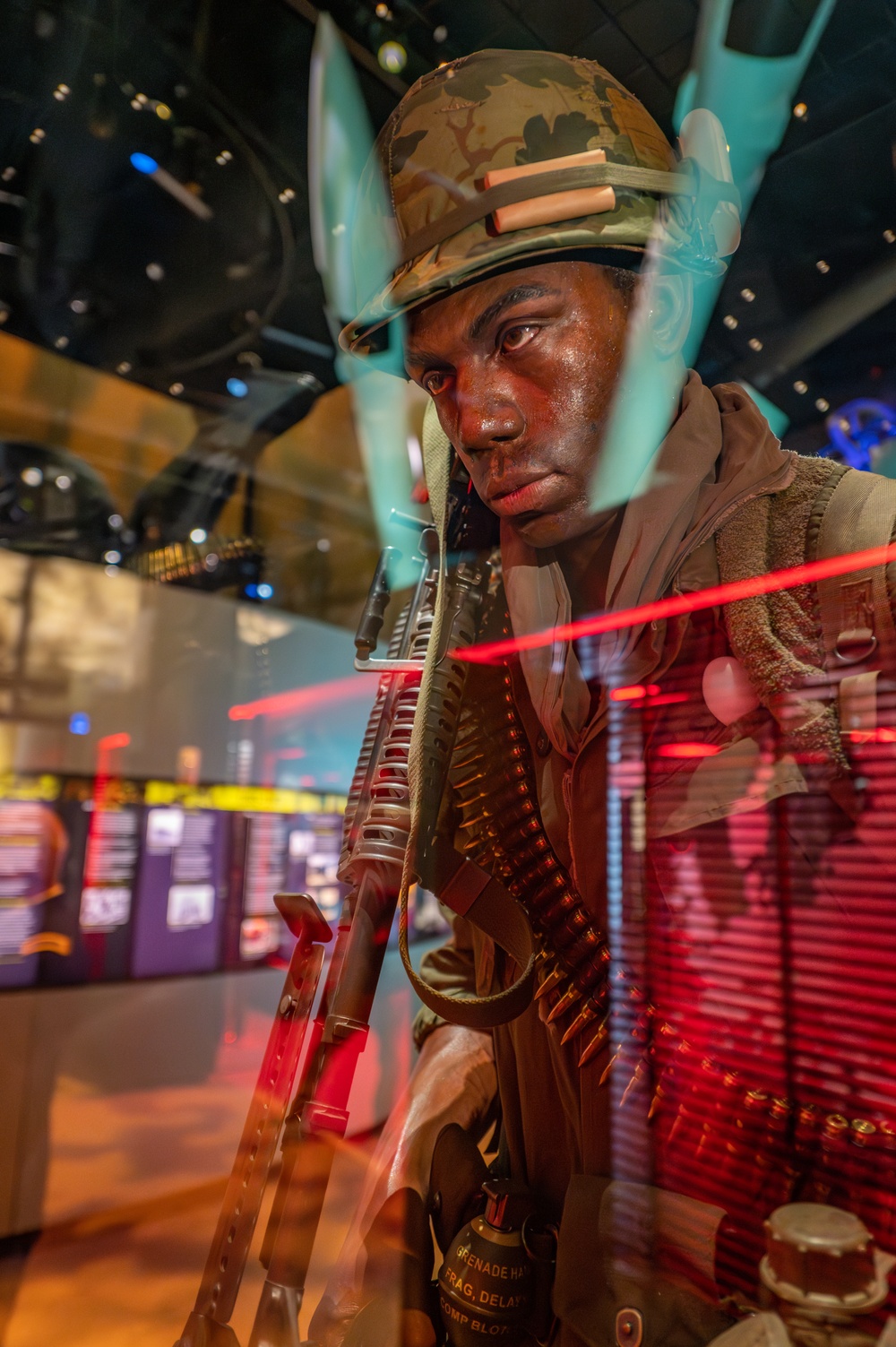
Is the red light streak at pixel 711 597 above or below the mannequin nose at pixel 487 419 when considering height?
below

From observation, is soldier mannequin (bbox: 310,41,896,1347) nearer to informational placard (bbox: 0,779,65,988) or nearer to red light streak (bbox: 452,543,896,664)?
red light streak (bbox: 452,543,896,664)

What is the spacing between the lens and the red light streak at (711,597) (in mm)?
794

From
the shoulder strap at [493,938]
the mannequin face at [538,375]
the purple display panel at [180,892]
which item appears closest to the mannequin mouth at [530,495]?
the mannequin face at [538,375]

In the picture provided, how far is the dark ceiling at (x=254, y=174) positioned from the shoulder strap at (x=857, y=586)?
0.96 feet

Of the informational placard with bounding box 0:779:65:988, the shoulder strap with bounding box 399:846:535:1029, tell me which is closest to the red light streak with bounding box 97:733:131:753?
the informational placard with bounding box 0:779:65:988

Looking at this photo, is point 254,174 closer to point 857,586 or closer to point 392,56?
point 392,56

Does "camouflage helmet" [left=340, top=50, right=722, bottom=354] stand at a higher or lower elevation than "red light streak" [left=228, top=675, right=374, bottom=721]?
higher

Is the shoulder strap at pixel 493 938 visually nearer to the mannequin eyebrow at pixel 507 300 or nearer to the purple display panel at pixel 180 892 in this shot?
the mannequin eyebrow at pixel 507 300

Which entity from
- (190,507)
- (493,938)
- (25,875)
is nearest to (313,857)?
(25,875)

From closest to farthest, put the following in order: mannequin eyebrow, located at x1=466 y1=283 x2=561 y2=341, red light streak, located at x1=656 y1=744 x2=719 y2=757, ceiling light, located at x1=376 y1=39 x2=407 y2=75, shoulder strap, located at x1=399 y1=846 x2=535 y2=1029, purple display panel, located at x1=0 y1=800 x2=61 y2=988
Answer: red light streak, located at x1=656 y1=744 x2=719 y2=757
mannequin eyebrow, located at x1=466 y1=283 x2=561 y2=341
shoulder strap, located at x1=399 y1=846 x2=535 y2=1029
ceiling light, located at x1=376 y1=39 x2=407 y2=75
purple display panel, located at x1=0 y1=800 x2=61 y2=988

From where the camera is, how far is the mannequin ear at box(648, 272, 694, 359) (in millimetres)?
997

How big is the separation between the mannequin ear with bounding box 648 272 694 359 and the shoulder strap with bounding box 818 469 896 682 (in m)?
0.28

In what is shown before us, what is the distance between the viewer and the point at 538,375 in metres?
0.96

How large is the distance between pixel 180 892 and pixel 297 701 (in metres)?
0.96
